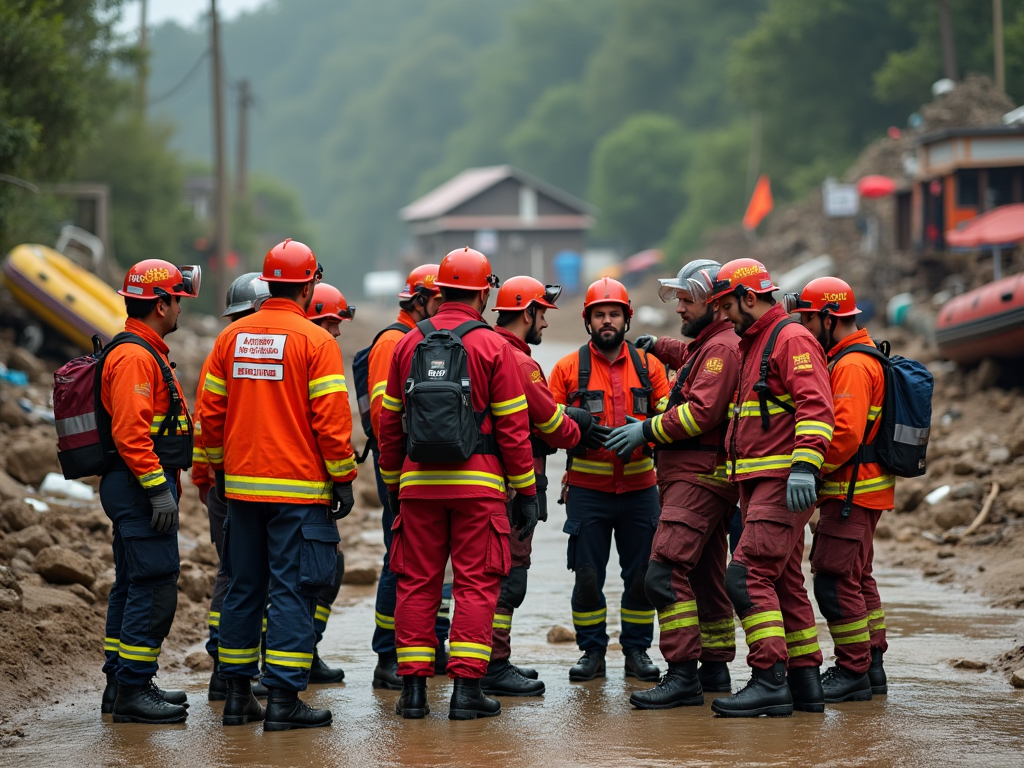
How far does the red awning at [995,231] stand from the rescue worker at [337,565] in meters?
14.7

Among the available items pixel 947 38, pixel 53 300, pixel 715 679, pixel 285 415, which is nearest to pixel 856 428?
pixel 715 679

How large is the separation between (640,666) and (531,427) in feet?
5.13

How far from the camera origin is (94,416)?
22.0 feet

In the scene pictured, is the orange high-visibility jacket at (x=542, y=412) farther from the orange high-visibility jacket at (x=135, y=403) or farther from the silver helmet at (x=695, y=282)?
the orange high-visibility jacket at (x=135, y=403)

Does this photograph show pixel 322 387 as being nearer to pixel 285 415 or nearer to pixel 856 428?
pixel 285 415

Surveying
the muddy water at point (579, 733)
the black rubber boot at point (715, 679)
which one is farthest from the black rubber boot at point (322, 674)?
the black rubber boot at point (715, 679)

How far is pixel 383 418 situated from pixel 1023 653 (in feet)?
12.7

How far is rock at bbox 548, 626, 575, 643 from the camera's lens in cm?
867

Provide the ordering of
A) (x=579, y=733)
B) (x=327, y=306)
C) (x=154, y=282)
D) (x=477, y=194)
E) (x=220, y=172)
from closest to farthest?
(x=579, y=733), (x=154, y=282), (x=327, y=306), (x=220, y=172), (x=477, y=194)

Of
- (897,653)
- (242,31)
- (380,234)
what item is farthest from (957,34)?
(242,31)

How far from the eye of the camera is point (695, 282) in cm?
715

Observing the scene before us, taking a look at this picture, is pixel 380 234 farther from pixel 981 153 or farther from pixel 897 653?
pixel 897 653

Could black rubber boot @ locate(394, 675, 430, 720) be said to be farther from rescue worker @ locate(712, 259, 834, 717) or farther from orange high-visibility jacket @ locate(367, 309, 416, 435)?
orange high-visibility jacket @ locate(367, 309, 416, 435)

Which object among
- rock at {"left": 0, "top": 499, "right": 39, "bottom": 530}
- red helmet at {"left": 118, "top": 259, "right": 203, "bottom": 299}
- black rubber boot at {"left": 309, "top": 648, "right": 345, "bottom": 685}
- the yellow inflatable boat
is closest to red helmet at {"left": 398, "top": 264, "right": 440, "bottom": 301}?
Answer: red helmet at {"left": 118, "top": 259, "right": 203, "bottom": 299}
